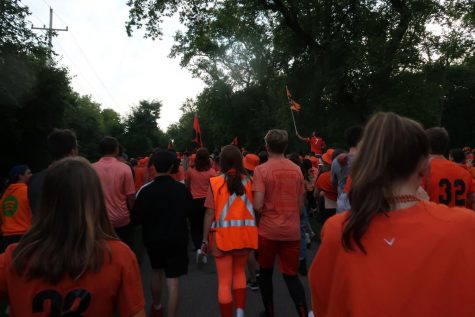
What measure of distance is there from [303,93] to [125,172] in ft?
61.6

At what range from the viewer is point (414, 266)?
1508mm

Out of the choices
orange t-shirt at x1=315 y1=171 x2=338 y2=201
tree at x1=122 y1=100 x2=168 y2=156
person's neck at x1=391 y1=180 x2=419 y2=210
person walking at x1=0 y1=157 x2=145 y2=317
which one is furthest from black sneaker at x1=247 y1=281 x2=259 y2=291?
tree at x1=122 y1=100 x2=168 y2=156

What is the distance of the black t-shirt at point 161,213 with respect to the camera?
4.75m

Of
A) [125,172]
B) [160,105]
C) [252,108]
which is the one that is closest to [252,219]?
[125,172]

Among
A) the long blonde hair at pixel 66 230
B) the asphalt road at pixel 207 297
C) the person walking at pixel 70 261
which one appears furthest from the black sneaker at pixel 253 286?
the long blonde hair at pixel 66 230

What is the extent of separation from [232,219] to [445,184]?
2.07 metres

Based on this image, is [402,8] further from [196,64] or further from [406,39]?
[196,64]

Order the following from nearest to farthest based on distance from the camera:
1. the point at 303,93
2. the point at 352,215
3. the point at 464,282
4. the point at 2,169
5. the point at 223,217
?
the point at 464,282 → the point at 352,215 → the point at 223,217 → the point at 2,169 → the point at 303,93

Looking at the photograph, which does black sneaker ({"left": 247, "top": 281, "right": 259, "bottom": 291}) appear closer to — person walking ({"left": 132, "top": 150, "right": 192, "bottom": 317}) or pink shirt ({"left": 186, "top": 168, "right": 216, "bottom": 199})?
person walking ({"left": 132, "top": 150, "right": 192, "bottom": 317})

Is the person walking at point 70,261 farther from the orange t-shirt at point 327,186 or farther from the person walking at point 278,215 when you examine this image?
the orange t-shirt at point 327,186

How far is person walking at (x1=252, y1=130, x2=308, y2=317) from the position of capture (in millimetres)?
4562

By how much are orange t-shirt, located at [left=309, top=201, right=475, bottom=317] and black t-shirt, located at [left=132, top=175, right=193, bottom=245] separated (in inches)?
132

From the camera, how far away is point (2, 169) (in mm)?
18219

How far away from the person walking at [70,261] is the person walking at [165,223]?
8.85 ft
